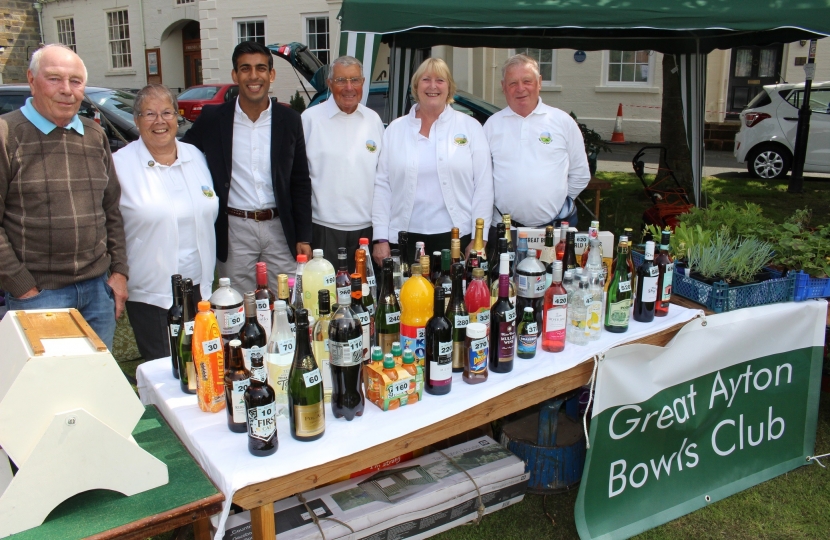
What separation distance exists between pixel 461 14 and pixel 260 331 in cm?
370

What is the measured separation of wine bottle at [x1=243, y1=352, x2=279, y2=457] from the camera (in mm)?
1515

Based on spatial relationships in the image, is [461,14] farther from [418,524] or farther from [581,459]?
[418,524]

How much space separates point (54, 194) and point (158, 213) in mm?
349

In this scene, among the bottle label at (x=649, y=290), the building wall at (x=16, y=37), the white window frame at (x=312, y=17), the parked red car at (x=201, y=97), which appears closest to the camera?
the bottle label at (x=649, y=290)

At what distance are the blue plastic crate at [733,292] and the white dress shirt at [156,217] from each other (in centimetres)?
185

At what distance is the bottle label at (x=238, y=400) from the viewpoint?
162cm

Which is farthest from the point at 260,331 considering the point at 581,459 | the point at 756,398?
the point at 756,398

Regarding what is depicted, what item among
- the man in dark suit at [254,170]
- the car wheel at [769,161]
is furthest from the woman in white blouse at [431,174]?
the car wheel at [769,161]

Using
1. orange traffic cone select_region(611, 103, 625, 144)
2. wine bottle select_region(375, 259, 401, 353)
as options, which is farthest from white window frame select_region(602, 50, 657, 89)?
wine bottle select_region(375, 259, 401, 353)

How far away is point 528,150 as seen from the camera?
3.02m

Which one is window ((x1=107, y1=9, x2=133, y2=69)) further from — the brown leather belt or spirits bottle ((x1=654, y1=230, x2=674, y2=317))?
spirits bottle ((x1=654, y1=230, x2=674, y2=317))

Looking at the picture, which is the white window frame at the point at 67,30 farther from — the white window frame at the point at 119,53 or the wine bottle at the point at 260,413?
the wine bottle at the point at 260,413

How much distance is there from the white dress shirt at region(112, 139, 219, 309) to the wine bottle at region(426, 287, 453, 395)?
3.66 ft

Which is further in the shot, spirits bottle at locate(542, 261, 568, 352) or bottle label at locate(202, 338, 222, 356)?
spirits bottle at locate(542, 261, 568, 352)
